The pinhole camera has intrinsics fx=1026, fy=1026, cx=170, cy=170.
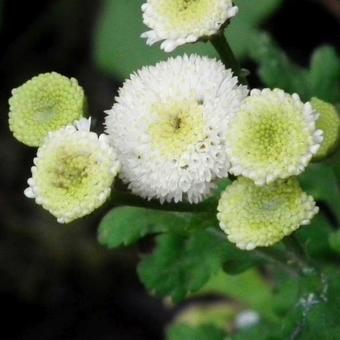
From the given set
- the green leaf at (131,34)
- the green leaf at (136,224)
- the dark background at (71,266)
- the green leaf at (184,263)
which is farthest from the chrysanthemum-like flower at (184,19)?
the dark background at (71,266)

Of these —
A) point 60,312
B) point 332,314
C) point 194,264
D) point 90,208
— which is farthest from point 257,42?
point 60,312

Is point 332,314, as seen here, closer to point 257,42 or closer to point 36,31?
point 257,42

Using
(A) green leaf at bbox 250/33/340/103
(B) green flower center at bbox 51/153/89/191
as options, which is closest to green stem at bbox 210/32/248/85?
(B) green flower center at bbox 51/153/89/191

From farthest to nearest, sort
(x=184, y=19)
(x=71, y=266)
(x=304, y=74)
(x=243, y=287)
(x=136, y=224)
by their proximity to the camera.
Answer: (x=71, y=266) → (x=243, y=287) → (x=304, y=74) → (x=136, y=224) → (x=184, y=19)

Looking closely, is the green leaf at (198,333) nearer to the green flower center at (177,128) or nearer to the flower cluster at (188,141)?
the flower cluster at (188,141)

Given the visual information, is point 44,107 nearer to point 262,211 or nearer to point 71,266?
point 262,211

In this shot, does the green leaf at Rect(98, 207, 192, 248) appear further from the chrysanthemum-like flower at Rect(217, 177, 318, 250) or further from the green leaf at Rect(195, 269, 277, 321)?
the green leaf at Rect(195, 269, 277, 321)

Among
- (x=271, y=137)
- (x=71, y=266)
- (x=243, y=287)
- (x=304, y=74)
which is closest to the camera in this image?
(x=271, y=137)

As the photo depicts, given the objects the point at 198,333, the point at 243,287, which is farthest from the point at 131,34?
the point at 198,333
